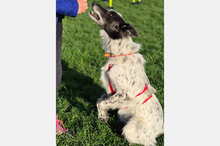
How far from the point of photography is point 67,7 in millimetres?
2717

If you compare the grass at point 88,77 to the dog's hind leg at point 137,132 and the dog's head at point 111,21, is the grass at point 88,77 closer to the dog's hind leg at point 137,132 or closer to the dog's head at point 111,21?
the dog's hind leg at point 137,132

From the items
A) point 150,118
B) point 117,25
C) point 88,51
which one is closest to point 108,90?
point 150,118

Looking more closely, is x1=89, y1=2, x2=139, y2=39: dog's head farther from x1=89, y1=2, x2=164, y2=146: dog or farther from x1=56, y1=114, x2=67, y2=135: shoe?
x1=56, y1=114, x2=67, y2=135: shoe

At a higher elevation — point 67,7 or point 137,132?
point 67,7

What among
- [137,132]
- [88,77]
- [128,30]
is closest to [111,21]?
[128,30]

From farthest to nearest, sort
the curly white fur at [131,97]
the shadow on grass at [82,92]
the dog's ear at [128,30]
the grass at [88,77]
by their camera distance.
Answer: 1. the shadow on grass at [82,92]
2. the grass at [88,77]
3. the curly white fur at [131,97]
4. the dog's ear at [128,30]

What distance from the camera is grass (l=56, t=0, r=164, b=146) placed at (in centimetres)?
339

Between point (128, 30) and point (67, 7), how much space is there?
2.82ft

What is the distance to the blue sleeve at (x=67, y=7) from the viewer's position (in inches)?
103

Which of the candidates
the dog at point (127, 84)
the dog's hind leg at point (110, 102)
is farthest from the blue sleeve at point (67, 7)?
the dog's hind leg at point (110, 102)

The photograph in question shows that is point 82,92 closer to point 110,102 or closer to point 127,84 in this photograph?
point 110,102

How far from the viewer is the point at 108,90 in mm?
3326

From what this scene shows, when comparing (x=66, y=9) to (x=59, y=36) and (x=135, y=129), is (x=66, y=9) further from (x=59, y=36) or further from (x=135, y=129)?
(x=135, y=129)

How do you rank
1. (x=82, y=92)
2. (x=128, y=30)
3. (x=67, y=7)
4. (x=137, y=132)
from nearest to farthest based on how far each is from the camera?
1. (x=67, y=7)
2. (x=128, y=30)
3. (x=137, y=132)
4. (x=82, y=92)
